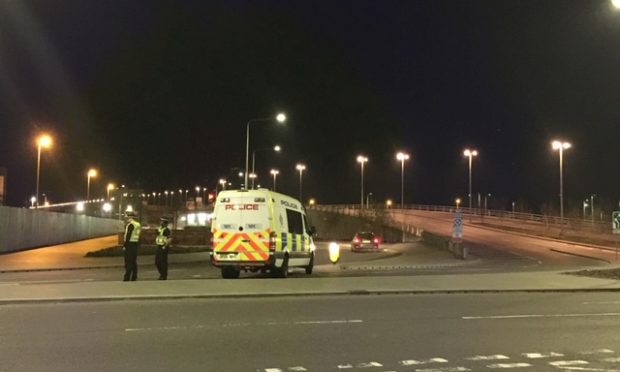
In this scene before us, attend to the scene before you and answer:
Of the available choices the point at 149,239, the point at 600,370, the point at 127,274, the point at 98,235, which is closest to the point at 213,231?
the point at 127,274

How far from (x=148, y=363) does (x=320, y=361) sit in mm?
2173

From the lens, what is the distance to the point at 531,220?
271ft

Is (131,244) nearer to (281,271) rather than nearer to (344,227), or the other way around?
(281,271)

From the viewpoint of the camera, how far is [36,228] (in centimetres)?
4459

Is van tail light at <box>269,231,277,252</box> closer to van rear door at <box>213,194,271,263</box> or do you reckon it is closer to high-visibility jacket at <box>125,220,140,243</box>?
van rear door at <box>213,194,271,263</box>

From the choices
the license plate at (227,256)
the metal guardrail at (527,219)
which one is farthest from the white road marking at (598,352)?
the metal guardrail at (527,219)

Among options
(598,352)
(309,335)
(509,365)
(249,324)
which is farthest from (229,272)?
(509,365)

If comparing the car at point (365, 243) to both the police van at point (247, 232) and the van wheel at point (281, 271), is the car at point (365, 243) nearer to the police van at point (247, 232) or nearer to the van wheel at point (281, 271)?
the van wheel at point (281, 271)

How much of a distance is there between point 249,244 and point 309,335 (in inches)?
399

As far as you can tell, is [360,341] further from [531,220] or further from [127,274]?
[531,220]

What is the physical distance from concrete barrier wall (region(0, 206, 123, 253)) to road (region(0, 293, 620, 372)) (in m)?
27.4

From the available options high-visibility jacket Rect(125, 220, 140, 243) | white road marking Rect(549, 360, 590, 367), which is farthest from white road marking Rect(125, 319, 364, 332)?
high-visibility jacket Rect(125, 220, 140, 243)

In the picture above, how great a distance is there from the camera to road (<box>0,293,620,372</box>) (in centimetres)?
850

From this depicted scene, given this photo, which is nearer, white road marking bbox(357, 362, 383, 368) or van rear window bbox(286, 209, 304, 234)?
white road marking bbox(357, 362, 383, 368)
